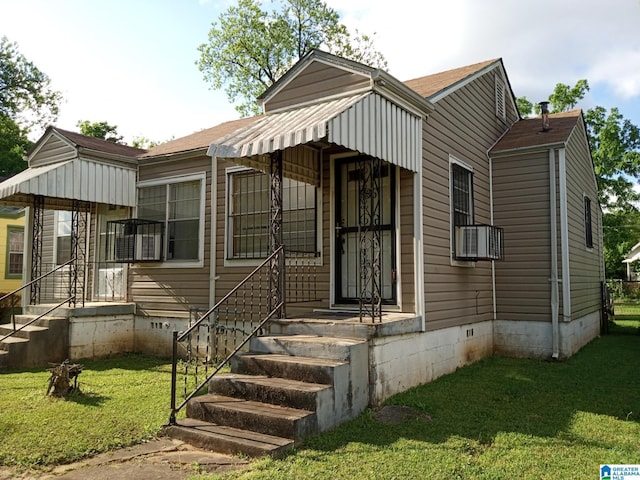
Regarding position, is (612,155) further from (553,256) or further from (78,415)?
(78,415)

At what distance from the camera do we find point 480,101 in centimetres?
942

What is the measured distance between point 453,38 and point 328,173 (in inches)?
258

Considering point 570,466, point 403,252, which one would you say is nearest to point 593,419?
point 570,466

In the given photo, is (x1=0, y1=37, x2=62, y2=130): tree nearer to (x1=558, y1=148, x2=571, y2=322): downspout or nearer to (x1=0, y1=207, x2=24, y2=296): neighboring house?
(x1=0, y1=207, x2=24, y2=296): neighboring house

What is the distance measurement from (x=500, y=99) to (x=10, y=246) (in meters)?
14.6

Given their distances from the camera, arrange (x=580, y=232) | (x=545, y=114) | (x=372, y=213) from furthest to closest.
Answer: (x=580, y=232)
(x=545, y=114)
(x=372, y=213)

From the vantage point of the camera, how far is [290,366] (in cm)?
512

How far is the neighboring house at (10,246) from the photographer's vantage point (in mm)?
15188

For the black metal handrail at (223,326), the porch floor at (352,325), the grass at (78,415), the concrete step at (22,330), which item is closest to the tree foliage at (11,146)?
the concrete step at (22,330)

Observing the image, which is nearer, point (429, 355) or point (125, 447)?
point (125, 447)

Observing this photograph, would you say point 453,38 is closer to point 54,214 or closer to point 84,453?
point 54,214

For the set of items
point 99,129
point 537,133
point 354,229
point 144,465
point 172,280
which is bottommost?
point 144,465

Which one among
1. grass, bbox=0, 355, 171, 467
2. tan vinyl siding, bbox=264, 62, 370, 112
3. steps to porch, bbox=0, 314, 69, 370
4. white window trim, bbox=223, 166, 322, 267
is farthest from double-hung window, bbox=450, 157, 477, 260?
steps to porch, bbox=0, 314, 69, 370

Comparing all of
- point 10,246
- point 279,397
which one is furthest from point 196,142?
point 10,246
